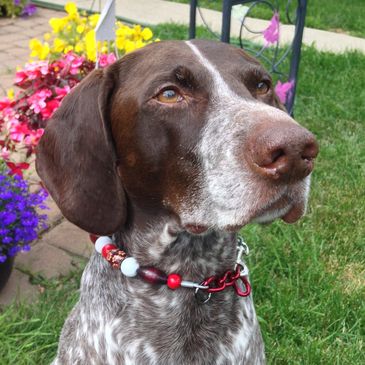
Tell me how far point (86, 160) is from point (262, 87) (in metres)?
0.69

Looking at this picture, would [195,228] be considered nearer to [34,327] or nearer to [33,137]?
[34,327]

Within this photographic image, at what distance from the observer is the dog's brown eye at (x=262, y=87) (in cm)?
217

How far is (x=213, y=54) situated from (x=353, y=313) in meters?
1.88

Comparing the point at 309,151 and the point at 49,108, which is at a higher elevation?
the point at 309,151

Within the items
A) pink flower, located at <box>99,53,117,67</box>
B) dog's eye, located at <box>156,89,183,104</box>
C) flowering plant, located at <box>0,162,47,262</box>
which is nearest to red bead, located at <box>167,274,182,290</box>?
dog's eye, located at <box>156,89,183,104</box>

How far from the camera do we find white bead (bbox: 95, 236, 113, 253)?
224cm

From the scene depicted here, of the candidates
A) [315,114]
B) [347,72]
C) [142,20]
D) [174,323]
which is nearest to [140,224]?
[174,323]

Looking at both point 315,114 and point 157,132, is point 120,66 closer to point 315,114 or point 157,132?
point 157,132

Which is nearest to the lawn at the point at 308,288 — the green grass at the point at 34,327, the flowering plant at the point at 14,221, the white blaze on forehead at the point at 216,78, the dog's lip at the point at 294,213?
the green grass at the point at 34,327

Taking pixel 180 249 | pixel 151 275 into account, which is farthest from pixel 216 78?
pixel 151 275

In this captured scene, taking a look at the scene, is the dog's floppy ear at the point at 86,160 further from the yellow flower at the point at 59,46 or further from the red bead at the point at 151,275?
the yellow flower at the point at 59,46

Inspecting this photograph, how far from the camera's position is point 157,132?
1973 millimetres

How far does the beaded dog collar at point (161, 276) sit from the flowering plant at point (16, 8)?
7890 mm

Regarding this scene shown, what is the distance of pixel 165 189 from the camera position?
6.84 ft
